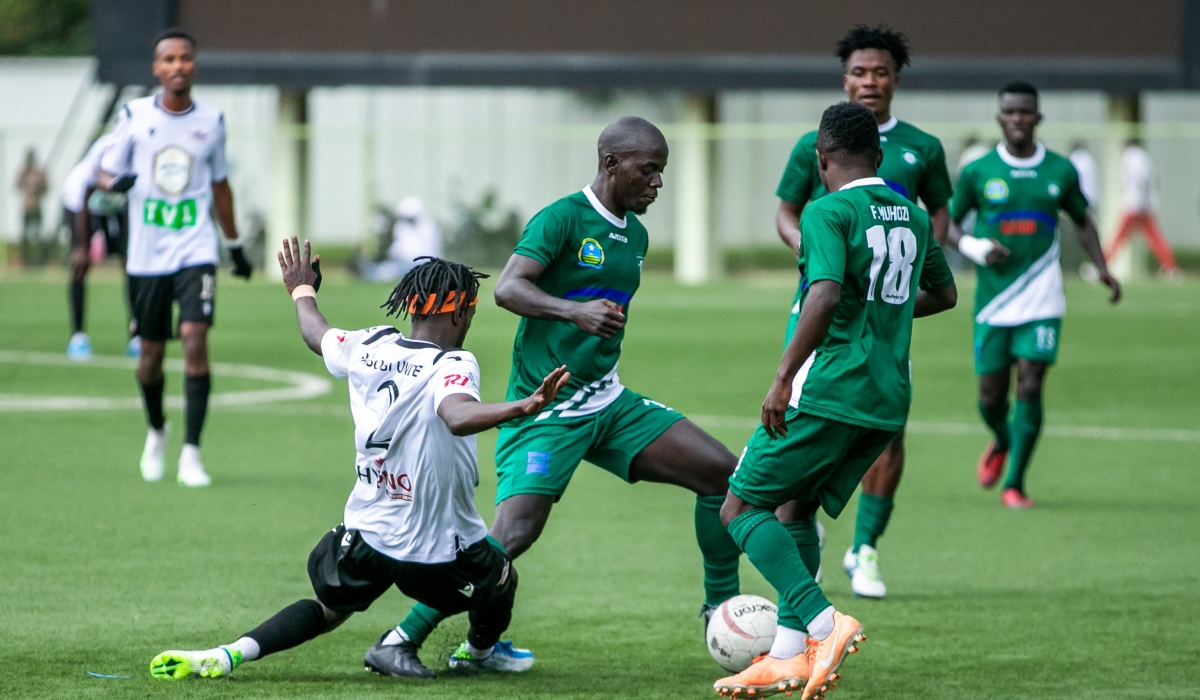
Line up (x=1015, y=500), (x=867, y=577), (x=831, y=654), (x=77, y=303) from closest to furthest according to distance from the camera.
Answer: (x=831, y=654) → (x=867, y=577) → (x=1015, y=500) → (x=77, y=303)

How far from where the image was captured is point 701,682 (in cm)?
561

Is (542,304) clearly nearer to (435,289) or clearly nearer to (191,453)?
(435,289)

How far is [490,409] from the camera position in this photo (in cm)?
476

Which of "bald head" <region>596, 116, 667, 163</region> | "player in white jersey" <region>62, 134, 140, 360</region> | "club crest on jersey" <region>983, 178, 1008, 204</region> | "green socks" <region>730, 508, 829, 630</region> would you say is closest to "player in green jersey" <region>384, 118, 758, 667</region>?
"bald head" <region>596, 116, 667, 163</region>

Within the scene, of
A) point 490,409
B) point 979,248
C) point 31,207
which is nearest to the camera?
point 490,409

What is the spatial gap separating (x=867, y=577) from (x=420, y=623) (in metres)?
2.22

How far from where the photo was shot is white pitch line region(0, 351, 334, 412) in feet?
42.7

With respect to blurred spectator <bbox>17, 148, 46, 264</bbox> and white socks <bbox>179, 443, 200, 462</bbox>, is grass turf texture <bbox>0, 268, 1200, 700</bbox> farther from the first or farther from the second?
blurred spectator <bbox>17, 148, 46, 264</bbox>

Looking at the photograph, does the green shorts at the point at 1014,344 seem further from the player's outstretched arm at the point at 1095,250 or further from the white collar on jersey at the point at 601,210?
the white collar on jersey at the point at 601,210

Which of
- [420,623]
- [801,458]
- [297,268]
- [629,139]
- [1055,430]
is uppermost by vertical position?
[629,139]

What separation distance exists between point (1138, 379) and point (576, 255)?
1076 cm

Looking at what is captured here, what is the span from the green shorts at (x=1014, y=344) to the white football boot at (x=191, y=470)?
14.9ft

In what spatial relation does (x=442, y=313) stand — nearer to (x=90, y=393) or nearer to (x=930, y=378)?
(x=90, y=393)

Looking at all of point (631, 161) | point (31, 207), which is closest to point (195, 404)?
point (631, 161)
